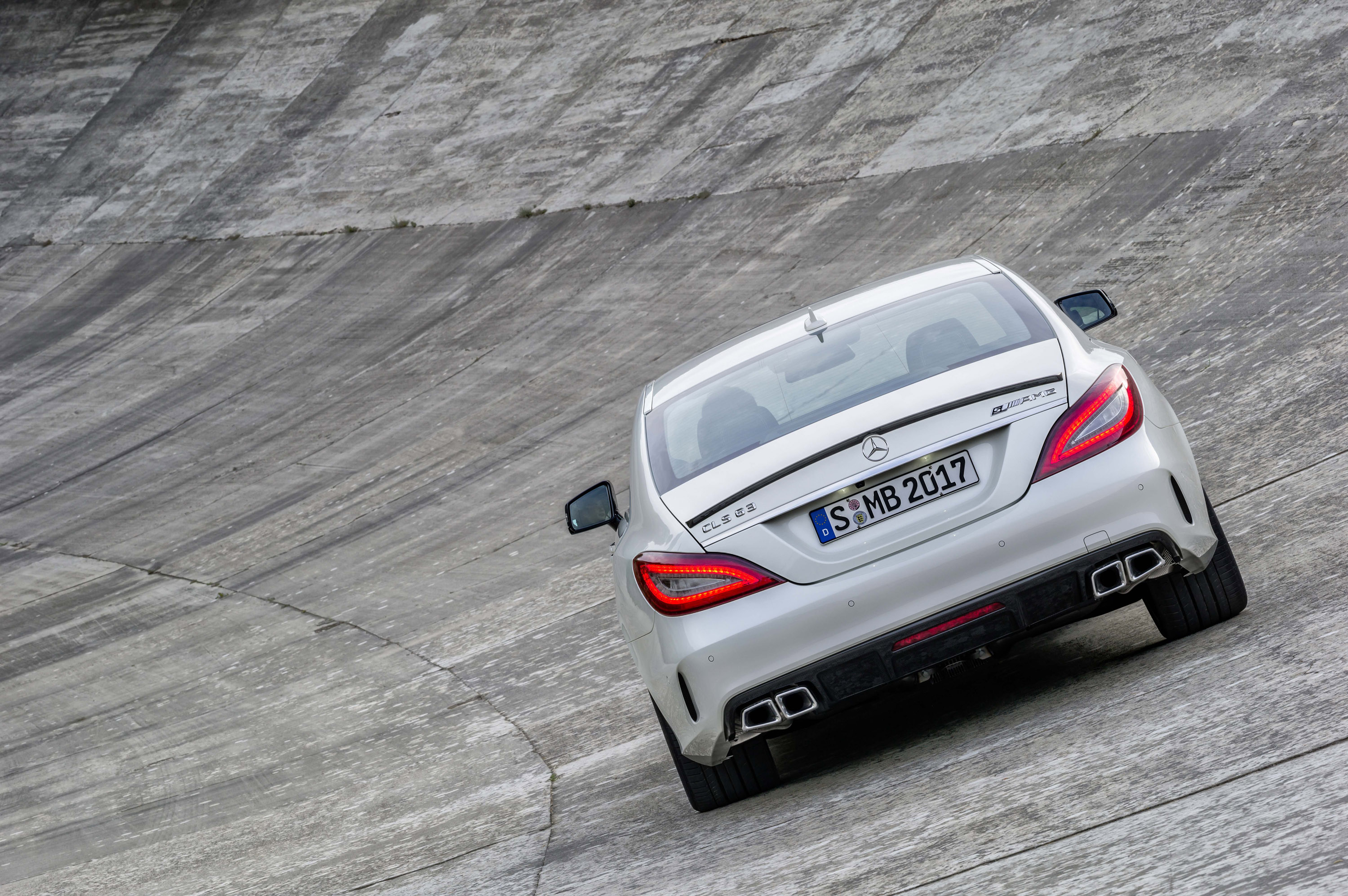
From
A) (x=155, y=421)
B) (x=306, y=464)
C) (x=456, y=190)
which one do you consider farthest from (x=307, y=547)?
(x=456, y=190)

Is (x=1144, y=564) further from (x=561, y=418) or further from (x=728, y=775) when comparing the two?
(x=561, y=418)

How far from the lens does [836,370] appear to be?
18.2ft

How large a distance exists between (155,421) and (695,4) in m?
10.4

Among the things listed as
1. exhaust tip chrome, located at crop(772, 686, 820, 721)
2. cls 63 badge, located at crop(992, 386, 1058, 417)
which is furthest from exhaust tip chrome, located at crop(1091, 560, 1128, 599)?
exhaust tip chrome, located at crop(772, 686, 820, 721)

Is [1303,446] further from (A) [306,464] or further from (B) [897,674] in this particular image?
(A) [306,464]

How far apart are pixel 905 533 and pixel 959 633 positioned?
35 cm

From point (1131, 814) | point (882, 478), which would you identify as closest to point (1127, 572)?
point (882, 478)

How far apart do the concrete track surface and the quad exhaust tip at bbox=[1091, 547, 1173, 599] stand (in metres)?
0.39

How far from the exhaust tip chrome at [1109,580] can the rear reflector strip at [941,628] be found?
310 millimetres

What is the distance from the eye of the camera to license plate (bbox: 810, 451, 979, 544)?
489cm

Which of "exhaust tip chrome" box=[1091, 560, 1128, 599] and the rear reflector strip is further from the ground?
the rear reflector strip

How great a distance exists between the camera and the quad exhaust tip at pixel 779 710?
4.96 metres

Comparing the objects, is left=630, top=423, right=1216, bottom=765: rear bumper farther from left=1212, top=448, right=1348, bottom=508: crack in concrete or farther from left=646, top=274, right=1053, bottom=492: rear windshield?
left=1212, top=448, right=1348, bottom=508: crack in concrete

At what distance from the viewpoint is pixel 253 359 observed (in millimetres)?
18016
